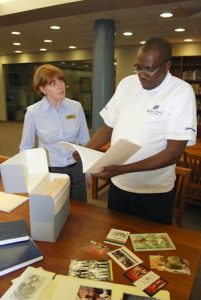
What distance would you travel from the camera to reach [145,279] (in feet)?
3.13

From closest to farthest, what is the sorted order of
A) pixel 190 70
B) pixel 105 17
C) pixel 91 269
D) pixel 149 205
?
1. pixel 91 269
2. pixel 149 205
3. pixel 105 17
4. pixel 190 70

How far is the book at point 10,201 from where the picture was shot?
56.5 inches

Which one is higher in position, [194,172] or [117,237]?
[117,237]

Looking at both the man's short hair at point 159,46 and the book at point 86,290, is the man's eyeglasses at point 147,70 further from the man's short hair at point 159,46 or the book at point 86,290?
the book at point 86,290

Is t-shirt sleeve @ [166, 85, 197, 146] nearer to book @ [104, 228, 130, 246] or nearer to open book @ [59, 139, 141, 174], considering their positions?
open book @ [59, 139, 141, 174]

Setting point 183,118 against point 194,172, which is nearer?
point 183,118

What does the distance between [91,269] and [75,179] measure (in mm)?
1096

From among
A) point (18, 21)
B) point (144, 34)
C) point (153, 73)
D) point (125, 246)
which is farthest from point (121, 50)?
point (125, 246)

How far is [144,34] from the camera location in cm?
555

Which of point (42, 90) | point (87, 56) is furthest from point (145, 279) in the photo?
point (87, 56)

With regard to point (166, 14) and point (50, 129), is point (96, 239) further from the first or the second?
point (166, 14)

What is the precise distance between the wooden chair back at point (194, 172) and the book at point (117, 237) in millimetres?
1711

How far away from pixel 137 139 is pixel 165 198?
352 mm

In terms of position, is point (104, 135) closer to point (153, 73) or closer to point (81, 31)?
point (153, 73)
